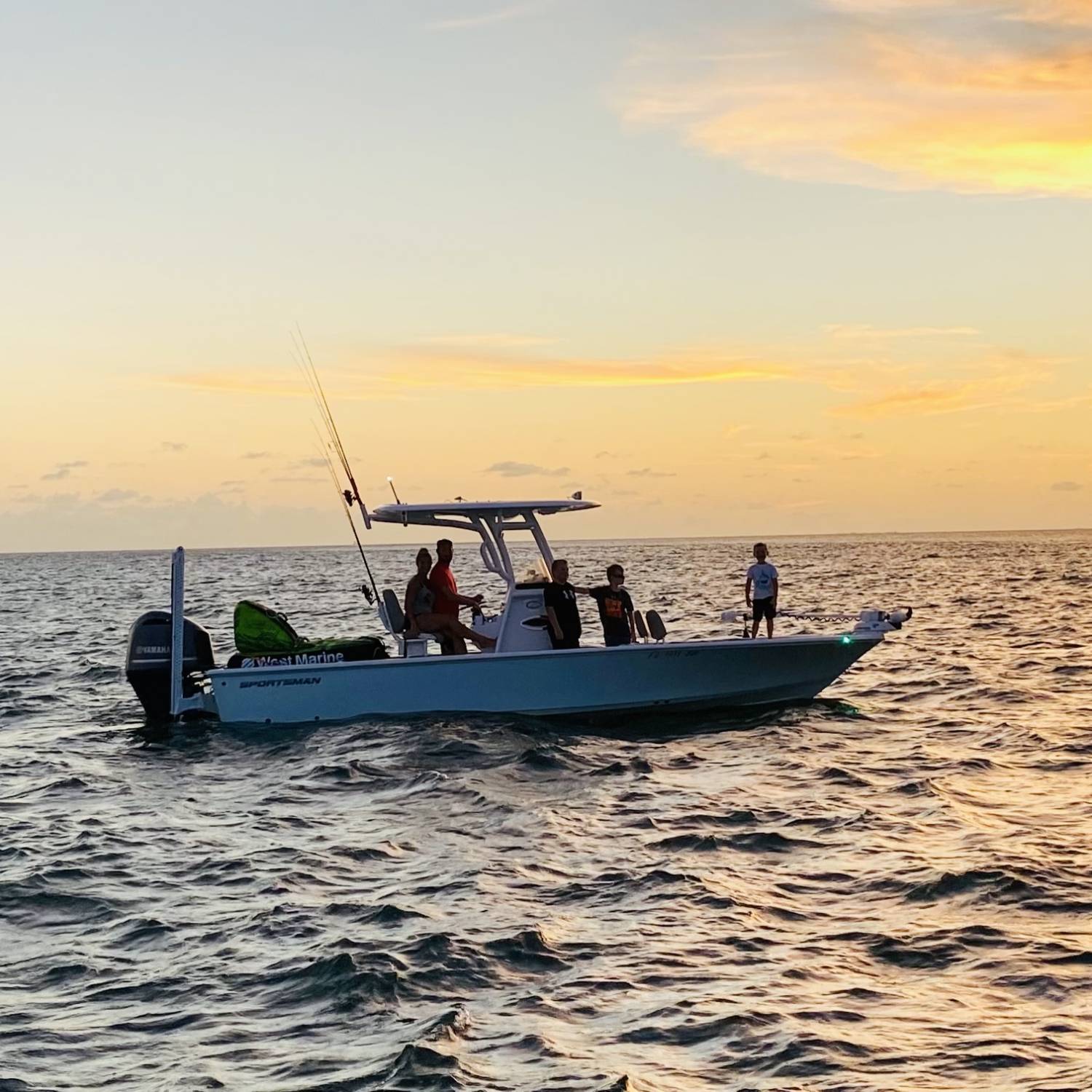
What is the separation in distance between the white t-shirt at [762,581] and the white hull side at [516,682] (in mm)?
1729

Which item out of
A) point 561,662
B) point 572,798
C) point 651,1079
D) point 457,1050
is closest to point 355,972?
point 457,1050

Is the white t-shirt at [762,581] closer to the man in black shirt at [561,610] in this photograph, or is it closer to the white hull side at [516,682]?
the white hull side at [516,682]

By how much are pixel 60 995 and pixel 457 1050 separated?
2.63 metres

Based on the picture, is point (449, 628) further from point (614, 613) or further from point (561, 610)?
point (614, 613)

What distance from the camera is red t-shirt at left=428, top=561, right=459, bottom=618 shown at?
18.8 meters

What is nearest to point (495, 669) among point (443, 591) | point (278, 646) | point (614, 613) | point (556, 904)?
point (443, 591)

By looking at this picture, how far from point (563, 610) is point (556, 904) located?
814cm

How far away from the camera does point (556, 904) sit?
34.8 ft

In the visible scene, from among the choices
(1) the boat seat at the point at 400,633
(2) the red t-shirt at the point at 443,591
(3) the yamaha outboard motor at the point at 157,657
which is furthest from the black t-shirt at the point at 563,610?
(3) the yamaha outboard motor at the point at 157,657

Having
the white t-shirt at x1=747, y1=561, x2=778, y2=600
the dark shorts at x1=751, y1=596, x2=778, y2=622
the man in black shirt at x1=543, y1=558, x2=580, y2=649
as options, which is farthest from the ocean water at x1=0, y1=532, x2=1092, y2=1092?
the white t-shirt at x1=747, y1=561, x2=778, y2=600

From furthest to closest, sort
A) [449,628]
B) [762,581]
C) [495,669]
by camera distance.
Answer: [762,581], [449,628], [495,669]

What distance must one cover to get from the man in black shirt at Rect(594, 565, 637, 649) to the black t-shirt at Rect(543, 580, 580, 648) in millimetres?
238

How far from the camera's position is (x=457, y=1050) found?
7.82 meters

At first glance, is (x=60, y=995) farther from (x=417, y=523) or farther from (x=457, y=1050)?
(x=417, y=523)
